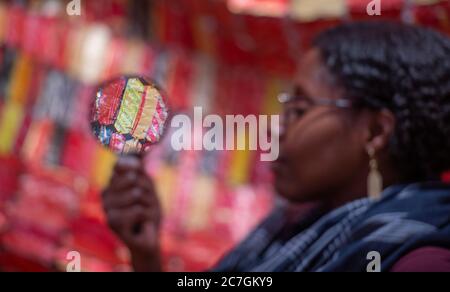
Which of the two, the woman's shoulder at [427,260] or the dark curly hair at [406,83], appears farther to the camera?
the dark curly hair at [406,83]

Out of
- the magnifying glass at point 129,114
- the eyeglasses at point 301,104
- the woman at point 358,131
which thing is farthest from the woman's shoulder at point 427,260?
the magnifying glass at point 129,114

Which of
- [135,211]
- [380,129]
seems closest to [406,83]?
[380,129]

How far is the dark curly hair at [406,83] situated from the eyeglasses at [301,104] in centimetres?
2

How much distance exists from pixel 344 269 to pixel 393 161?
16cm

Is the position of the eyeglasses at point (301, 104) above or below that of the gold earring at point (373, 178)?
above

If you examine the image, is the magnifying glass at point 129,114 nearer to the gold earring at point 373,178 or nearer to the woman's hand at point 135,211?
the woman's hand at point 135,211

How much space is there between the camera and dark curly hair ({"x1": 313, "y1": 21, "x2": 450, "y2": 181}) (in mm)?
725

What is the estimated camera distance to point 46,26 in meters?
1.90

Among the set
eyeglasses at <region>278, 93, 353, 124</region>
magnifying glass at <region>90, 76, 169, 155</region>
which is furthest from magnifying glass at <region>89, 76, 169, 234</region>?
eyeglasses at <region>278, 93, 353, 124</region>

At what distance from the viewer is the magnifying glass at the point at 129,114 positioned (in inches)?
29.8

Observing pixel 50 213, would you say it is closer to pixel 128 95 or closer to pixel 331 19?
pixel 331 19

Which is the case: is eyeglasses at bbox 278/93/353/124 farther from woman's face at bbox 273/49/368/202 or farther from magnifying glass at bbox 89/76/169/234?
magnifying glass at bbox 89/76/169/234

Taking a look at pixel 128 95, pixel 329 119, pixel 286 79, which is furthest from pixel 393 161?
pixel 286 79
